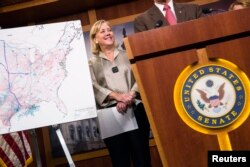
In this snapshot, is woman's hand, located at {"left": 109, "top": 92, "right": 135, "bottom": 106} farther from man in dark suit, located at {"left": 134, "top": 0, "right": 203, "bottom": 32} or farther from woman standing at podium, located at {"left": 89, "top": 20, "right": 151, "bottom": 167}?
man in dark suit, located at {"left": 134, "top": 0, "right": 203, "bottom": 32}

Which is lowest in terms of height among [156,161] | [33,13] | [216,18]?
[156,161]

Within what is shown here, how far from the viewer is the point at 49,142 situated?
11.8 feet

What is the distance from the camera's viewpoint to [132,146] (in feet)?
6.95

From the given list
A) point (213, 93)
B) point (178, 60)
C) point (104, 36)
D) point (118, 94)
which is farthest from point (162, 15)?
point (213, 93)

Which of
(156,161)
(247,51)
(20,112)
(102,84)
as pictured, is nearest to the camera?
(247,51)

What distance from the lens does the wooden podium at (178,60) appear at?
139cm

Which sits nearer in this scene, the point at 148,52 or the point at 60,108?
the point at 148,52

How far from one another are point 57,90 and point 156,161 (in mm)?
1920

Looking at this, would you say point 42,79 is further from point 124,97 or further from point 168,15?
point 168,15

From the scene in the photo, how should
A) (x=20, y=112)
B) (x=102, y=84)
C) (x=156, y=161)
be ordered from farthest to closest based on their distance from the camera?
1. (x=156, y=161)
2. (x=102, y=84)
3. (x=20, y=112)

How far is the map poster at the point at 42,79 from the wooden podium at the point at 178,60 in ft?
1.98

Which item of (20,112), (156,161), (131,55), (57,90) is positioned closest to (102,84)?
(57,90)

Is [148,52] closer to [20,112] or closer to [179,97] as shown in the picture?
[179,97]

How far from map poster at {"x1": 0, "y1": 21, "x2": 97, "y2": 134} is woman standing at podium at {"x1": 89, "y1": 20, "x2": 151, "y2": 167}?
0.23m
